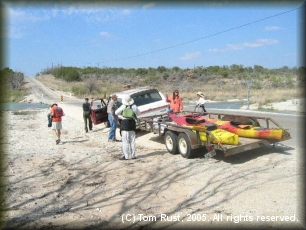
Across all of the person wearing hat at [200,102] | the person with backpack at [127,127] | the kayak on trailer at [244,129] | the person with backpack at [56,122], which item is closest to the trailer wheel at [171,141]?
the kayak on trailer at [244,129]

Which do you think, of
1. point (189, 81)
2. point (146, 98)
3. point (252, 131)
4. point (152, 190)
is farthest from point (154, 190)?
point (189, 81)

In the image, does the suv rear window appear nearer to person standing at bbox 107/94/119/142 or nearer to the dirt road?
person standing at bbox 107/94/119/142

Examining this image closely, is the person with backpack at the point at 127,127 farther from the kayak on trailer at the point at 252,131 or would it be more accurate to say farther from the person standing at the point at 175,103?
the person standing at the point at 175,103

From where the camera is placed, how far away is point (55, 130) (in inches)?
480

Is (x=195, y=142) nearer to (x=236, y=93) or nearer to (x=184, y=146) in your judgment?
(x=184, y=146)

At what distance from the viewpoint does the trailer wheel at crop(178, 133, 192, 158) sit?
8492mm

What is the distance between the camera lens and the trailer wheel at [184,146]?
27.9 ft

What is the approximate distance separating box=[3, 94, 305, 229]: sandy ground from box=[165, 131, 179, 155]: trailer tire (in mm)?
194

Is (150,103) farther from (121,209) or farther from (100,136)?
(121,209)

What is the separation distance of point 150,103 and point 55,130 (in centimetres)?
365

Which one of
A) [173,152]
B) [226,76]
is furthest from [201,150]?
[226,76]

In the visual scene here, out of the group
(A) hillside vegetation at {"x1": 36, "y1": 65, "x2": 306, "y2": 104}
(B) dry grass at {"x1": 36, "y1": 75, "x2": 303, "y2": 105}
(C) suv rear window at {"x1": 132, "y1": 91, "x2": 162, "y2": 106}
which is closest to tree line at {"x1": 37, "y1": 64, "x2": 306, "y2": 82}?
(A) hillside vegetation at {"x1": 36, "y1": 65, "x2": 306, "y2": 104}

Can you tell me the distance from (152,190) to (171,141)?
3049 mm

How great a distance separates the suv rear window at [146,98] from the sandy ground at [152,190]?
2894 millimetres
